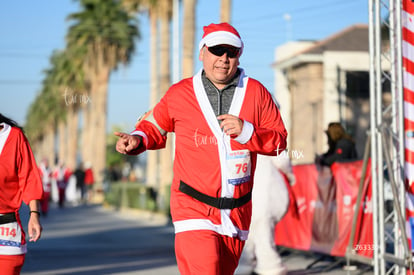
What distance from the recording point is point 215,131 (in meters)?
5.00

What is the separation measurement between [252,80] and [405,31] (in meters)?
3.27

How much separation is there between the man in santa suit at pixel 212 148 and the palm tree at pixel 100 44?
39427mm

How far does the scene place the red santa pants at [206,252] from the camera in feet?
15.8

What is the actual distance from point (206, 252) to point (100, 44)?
45.8 meters

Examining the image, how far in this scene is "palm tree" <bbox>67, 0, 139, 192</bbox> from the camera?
4672cm

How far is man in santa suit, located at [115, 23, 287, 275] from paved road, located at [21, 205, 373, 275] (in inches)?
229

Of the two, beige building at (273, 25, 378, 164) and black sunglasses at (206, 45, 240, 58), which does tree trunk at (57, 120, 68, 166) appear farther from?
black sunglasses at (206, 45, 240, 58)

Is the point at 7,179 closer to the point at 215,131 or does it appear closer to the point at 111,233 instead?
the point at 215,131

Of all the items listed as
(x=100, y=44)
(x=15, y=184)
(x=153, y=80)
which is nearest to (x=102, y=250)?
(x=15, y=184)

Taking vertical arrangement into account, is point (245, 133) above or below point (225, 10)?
below

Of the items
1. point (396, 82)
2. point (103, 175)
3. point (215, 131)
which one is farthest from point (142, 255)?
point (103, 175)

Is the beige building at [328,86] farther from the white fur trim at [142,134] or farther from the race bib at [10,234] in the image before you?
the white fur trim at [142,134]

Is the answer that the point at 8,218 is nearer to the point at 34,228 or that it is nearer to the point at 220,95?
the point at 34,228

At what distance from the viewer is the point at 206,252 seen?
484 cm
